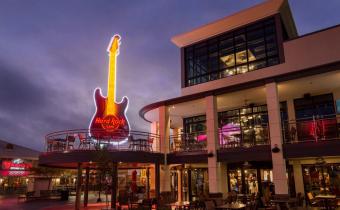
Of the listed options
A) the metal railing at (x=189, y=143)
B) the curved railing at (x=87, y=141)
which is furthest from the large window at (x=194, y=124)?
the curved railing at (x=87, y=141)

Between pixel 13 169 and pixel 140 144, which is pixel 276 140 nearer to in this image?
pixel 140 144

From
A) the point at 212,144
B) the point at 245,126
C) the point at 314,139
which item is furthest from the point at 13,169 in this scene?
the point at 314,139

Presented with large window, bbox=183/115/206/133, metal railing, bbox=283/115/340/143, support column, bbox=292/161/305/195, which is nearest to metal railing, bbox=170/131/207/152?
large window, bbox=183/115/206/133

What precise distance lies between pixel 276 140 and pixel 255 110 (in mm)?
5514

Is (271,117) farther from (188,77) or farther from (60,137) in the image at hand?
(60,137)

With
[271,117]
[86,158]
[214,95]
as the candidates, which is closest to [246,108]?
[214,95]

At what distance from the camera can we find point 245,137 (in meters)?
18.8

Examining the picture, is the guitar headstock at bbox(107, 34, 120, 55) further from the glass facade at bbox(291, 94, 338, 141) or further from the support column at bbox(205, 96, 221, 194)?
the glass facade at bbox(291, 94, 338, 141)

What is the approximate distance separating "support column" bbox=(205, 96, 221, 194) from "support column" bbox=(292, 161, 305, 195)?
4.89m

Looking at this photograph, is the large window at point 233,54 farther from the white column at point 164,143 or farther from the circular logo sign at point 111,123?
the circular logo sign at point 111,123

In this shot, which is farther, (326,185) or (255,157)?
(326,185)

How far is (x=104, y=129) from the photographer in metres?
19.4

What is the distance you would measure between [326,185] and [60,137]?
15338 millimetres

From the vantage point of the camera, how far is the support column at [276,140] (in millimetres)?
14938
